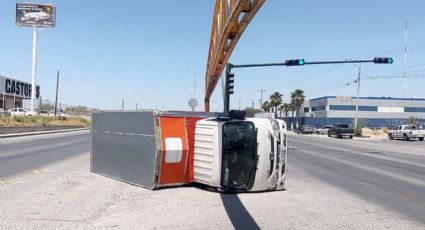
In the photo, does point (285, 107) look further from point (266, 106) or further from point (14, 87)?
point (14, 87)

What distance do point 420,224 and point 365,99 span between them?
4347 inches

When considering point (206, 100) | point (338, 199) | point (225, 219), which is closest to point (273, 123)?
point (338, 199)

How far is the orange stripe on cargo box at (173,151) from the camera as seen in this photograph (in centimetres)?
1041

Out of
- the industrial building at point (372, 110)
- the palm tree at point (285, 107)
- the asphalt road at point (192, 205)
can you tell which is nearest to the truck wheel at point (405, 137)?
the asphalt road at point (192, 205)

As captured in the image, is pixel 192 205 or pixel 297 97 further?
pixel 297 97

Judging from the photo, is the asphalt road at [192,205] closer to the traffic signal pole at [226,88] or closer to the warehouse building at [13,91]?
the traffic signal pole at [226,88]

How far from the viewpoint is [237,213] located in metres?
8.06

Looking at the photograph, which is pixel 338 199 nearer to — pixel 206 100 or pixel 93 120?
pixel 93 120

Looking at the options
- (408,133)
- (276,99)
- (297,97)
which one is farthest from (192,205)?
(276,99)

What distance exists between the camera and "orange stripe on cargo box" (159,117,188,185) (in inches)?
410

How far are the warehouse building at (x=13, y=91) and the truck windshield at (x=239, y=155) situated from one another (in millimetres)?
52422

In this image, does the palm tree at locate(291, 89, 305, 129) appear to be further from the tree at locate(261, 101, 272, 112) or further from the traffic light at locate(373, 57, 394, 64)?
the traffic light at locate(373, 57, 394, 64)

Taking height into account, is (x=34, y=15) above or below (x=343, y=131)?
above

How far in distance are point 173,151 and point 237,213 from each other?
289 cm
